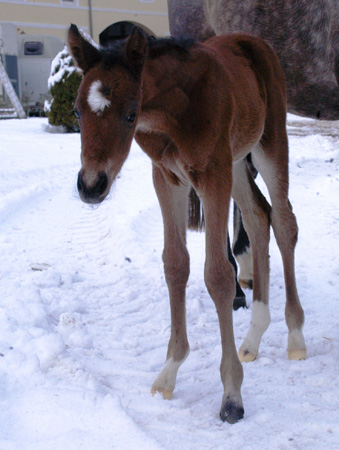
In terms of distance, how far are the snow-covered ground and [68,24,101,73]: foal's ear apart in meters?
0.53

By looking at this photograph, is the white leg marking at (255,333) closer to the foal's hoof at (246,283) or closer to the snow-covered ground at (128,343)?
the snow-covered ground at (128,343)

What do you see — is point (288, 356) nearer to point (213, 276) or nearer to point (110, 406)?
point (213, 276)

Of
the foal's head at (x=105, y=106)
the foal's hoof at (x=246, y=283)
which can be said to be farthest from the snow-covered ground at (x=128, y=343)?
the foal's head at (x=105, y=106)

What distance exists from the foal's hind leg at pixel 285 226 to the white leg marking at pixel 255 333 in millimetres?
136

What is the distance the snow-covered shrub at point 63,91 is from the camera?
38.9ft

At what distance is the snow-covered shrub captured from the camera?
1186 cm

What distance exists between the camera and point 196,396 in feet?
7.91

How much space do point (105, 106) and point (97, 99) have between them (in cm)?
4

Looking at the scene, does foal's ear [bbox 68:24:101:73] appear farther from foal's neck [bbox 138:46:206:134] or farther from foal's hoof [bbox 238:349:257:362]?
foal's hoof [bbox 238:349:257:362]

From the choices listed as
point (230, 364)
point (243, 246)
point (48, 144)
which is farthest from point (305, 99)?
point (48, 144)

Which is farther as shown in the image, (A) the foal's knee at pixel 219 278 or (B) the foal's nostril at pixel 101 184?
(A) the foal's knee at pixel 219 278

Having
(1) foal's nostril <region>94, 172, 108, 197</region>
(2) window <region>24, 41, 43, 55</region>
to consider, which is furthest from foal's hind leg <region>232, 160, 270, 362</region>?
(2) window <region>24, 41, 43, 55</region>

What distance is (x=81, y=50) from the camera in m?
1.93

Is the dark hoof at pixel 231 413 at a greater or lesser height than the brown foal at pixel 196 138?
lesser
